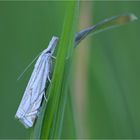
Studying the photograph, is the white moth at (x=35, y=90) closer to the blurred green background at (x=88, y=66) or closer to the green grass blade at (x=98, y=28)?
the blurred green background at (x=88, y=66)

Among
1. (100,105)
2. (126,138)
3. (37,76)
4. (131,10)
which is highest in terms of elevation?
(131,10)

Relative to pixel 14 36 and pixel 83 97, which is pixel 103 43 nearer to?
pixel 83 97

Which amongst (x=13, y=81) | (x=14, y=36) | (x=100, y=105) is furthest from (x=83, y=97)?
(x=14, y=36)

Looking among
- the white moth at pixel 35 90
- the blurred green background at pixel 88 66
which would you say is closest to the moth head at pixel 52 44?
the white moth at pixel 35 90

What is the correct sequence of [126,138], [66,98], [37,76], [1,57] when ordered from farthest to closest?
[1,57] < [126,138] < [37,76] < [66,98]

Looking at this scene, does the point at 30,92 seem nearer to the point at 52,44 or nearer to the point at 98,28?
the point at 52,44

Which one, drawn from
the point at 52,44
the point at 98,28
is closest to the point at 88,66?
the point at 52,44
